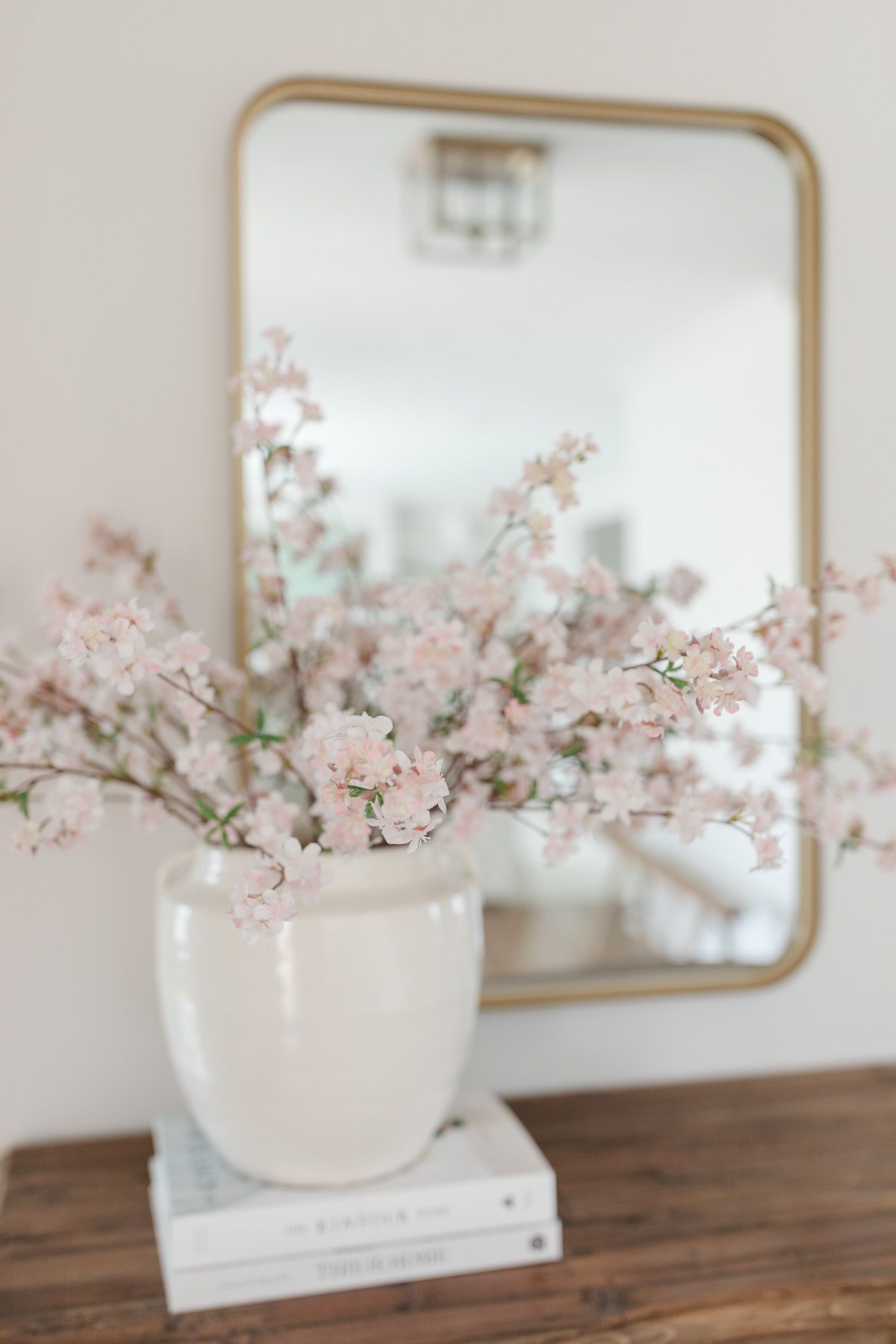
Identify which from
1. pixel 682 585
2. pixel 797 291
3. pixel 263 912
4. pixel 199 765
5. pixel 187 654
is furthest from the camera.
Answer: pixel 797 291

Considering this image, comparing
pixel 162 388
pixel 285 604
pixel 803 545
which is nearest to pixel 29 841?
pixel 285 604

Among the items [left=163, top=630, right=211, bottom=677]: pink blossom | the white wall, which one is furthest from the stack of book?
[left=163, top=630, right=211, bottom=677]: pink blossom

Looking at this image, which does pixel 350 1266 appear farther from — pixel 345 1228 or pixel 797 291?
pixel 797 291

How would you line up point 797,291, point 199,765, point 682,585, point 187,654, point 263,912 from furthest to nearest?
point 797,291, point 682,585, point 199,765, point 187,654, point 263,912

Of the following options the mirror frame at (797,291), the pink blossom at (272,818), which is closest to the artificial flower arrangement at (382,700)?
the pink blossom at (272,818)

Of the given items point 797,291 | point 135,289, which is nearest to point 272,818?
point 135,289

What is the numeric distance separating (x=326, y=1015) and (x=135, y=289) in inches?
28.7

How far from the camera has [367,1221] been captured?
0.97 m

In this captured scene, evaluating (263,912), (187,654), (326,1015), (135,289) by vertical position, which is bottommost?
(326,1015)

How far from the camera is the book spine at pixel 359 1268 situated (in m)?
0.94

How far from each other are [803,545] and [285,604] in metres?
0.62

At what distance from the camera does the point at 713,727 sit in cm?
133

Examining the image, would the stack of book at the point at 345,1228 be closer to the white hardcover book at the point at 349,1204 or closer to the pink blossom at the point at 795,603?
the white hardcover book at the point at 349,1204

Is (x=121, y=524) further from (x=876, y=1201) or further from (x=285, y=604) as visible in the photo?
(x=876, y=1201)
